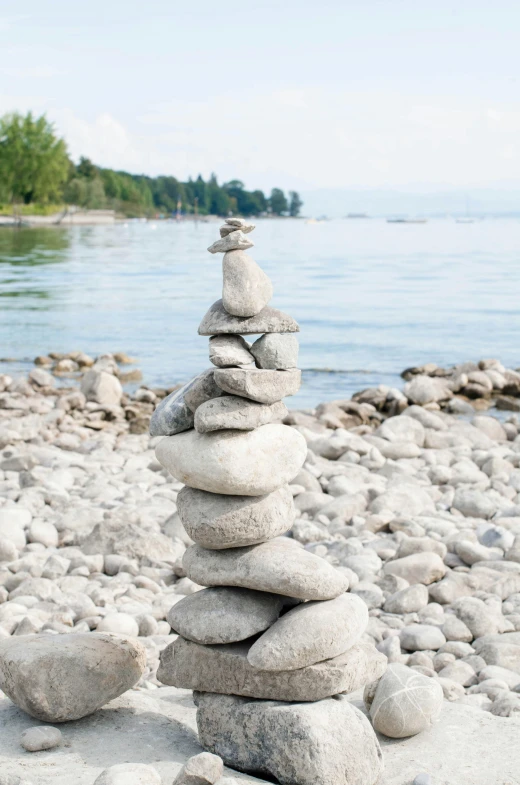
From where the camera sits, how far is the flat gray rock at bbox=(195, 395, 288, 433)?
3842mm

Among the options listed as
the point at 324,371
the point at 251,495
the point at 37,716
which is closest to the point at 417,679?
the point at 251,495

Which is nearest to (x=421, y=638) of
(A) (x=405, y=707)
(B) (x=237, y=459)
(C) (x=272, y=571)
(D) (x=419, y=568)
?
(D) (x=419, y=568)

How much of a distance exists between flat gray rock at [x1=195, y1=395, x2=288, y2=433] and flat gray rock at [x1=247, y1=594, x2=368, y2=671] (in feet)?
2.74

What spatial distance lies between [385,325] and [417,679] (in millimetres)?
20344

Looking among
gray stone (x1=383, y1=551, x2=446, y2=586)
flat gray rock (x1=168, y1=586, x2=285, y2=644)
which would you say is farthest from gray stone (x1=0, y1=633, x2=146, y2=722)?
gray stone (x1=383, y1=551, x2=446, y2=586)

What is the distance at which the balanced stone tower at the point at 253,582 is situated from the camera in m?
3.72

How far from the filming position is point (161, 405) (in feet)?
13.8

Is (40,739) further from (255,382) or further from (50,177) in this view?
(50,177)

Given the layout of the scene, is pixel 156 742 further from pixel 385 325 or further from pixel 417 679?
pixel 385 325

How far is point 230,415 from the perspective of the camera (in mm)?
3846

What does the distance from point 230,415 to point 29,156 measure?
96.7 meters

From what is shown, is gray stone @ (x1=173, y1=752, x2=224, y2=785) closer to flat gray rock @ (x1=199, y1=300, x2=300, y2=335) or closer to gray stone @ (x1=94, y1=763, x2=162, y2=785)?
gray stone @ (x1=94, y1=763, x2=162, y2=785)

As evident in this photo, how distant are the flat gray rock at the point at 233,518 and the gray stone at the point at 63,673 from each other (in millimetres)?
694

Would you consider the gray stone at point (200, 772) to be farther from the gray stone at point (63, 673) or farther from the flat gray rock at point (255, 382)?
the flat gray rock at point (255, 382)
